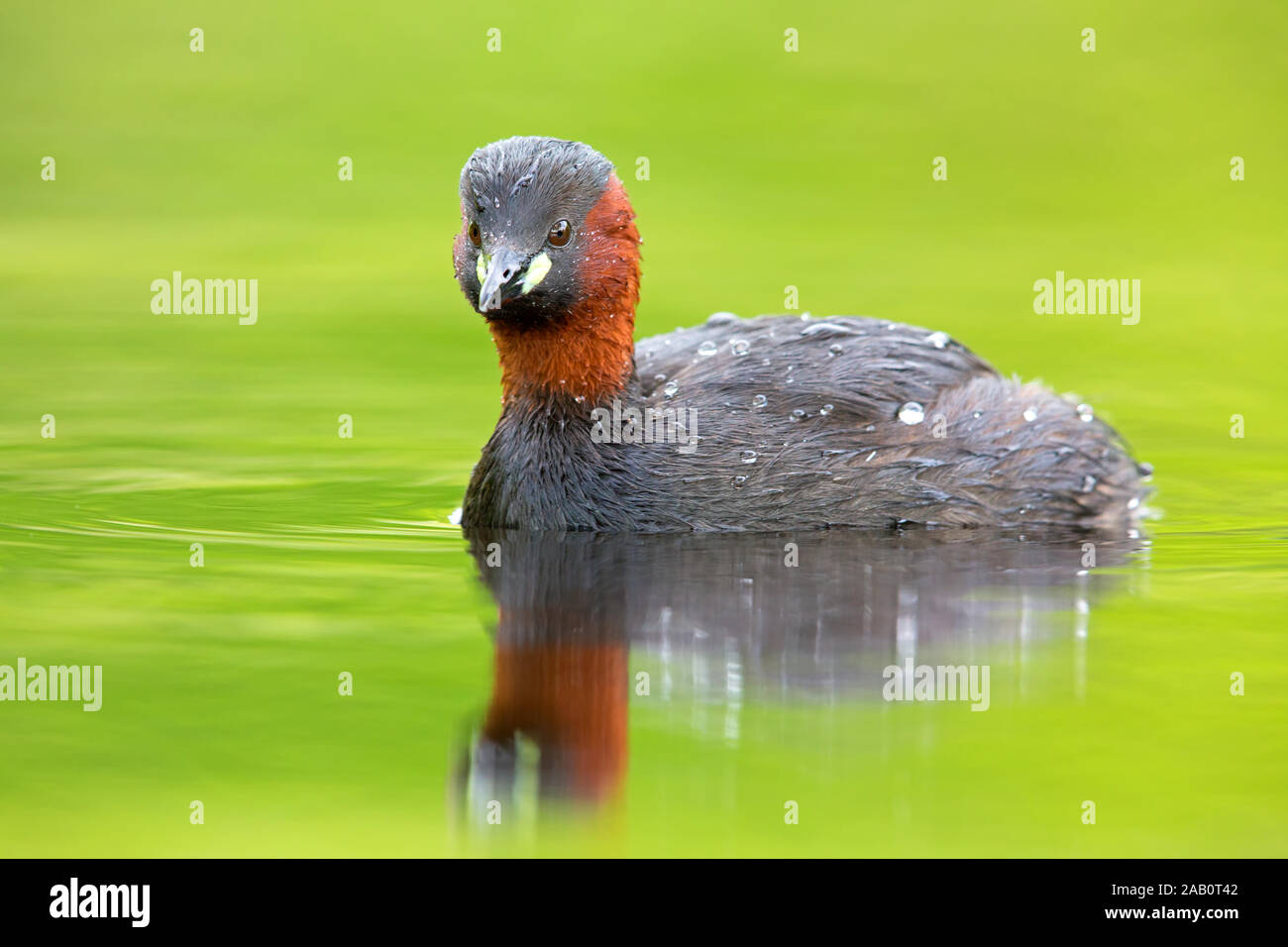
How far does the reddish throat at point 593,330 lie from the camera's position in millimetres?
11273

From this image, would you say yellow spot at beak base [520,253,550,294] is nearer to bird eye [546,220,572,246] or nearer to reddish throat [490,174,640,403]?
bird eye [546,220,572,246]

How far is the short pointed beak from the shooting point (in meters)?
10.6

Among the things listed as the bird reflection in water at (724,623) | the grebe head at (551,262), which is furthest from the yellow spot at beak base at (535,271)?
the bird reflection in water at (724,623)

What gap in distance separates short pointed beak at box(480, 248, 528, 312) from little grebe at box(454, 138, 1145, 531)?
0.6 inches

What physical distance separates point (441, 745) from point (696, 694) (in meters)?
1.21

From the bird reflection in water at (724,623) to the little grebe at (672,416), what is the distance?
0.19m

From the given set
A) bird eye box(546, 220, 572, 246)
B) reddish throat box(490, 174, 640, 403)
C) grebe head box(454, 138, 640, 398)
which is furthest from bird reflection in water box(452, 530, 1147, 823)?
bird eye box(546, 220, 572, 246)

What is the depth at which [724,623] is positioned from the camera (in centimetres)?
970

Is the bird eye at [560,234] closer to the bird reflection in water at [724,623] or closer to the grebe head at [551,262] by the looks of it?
the grebe head at [551,262]

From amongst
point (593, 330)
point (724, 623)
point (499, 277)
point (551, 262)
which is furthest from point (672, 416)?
point (724, 623)

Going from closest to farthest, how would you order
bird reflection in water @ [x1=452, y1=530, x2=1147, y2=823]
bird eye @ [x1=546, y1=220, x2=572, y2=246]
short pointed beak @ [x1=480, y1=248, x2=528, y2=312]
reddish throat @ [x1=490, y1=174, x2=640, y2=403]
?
bird reflection in water @ [x1=452, y1=530, x2=1147, y2=823] → short pointed beak @ [x1=480, y1=248, x2=528, y2=312] → bird eye @ [x1=546, y1=220, x2=572, y2=246] → reddish throat @ [x1=490, y1=174, x2=640, y2=403]

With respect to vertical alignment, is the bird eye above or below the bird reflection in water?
above

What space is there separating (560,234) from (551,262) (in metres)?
0.15

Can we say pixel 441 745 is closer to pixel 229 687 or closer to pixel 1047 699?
pixel 229 687
